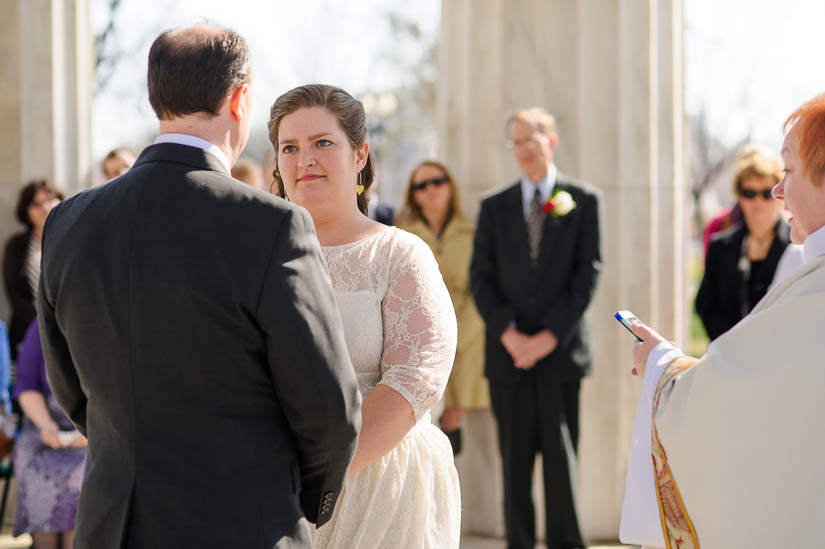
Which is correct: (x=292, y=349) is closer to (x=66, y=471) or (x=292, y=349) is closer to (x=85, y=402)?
(x=85, y=402)

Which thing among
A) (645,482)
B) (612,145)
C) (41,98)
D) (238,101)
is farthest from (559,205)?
(238,101)

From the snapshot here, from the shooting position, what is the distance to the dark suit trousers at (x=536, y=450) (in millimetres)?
5996

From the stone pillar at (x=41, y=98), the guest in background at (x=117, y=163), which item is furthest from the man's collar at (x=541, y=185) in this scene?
the stone pillar at (x=41, y=98)

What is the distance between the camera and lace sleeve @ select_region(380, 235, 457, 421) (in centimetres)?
286

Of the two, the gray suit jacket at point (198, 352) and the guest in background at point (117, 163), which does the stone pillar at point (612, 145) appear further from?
the gray suit jacket at point (198, 352)

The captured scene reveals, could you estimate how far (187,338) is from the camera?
223cm

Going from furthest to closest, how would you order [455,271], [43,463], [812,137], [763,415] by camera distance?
[455,271] < [43,463] < [812,137] < [763,415]

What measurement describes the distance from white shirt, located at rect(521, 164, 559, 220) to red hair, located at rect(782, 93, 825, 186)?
3.46 metres

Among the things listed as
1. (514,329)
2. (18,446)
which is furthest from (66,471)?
(514,329)

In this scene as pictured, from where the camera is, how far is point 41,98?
7.11 metres

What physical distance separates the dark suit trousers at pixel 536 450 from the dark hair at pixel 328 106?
317cm

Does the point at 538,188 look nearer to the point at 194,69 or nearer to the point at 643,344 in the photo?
the point at 643,344

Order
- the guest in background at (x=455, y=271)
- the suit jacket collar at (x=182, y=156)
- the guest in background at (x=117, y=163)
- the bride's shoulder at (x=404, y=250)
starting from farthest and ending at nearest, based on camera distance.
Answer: the guest in background at (x=455, y=271) < the guest in background at (x=117, y=163) < the bride's shoulder at (x=404, y=250) < the suit jacket collar at (x=182, y=156)

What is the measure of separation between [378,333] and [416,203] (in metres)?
4.09
